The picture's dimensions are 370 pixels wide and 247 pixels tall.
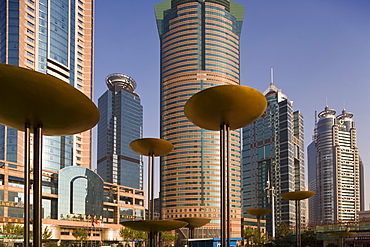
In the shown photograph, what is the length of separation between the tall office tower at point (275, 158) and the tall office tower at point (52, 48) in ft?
251

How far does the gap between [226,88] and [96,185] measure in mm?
70595

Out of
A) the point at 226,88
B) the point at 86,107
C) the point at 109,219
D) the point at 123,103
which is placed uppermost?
the point at 123,103

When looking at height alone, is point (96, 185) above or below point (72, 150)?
below

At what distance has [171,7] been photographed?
129 meters

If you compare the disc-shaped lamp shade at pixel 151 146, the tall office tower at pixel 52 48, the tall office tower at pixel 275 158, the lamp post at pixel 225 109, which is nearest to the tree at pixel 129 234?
the tall office tower at pixel 52 48

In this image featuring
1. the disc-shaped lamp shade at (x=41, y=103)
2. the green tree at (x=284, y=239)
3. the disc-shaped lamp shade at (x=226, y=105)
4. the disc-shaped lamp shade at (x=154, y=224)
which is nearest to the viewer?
the disc-shaped lamp shade at (x=41, y=103)

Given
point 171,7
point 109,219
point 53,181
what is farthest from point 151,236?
point 171,7

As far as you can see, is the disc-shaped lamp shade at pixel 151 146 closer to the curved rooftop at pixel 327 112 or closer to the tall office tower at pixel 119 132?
the tall office tower at pixel 119 132

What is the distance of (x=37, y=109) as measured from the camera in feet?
40.0

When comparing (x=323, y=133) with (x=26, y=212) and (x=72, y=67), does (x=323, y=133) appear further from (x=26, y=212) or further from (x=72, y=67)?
(x=26, y=212)

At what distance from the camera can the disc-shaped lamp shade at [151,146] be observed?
23.3 meters

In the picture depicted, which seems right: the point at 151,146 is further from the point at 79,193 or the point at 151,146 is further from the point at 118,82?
the point at 118,82

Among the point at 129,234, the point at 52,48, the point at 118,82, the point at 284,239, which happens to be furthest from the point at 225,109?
the point at 118,82

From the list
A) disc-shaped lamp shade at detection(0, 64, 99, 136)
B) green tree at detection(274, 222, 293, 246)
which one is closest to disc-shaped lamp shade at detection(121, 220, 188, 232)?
disc-shaped lamp shade at detection(0, 64, 99, 136)
